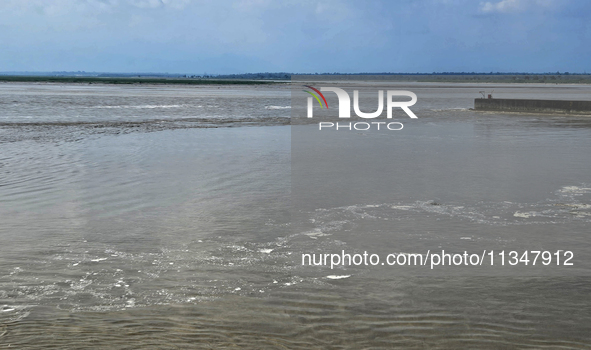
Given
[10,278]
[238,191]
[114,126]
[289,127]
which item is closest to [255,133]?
[289,127]

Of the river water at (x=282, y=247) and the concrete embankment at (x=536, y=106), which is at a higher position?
Result: the concrete embankment at (x=536, y=106)

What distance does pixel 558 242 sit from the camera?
7199mm

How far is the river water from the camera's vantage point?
4.71 meters

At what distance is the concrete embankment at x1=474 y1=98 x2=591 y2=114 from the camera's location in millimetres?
33219

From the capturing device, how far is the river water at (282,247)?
4.71 m

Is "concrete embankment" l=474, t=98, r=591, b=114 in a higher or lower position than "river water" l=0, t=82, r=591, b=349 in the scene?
higher

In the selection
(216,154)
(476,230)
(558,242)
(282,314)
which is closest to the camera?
(282,314)

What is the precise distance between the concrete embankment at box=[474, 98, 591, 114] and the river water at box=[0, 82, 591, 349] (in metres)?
20.2

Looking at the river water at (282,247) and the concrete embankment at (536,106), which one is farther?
the concrete embankment at (536,106)

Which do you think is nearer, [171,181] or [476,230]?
[476,230]

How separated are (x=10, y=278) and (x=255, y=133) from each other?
17.0 metres

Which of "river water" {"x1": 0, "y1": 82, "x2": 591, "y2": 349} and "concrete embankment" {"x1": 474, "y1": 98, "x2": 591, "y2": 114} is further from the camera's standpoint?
"concrete embankment" {"x1": 474, "y1": 98, "x2": 591, "y2": 114}

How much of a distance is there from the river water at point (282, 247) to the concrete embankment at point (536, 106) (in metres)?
20.2

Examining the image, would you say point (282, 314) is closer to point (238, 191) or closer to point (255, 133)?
point (238, 191)
